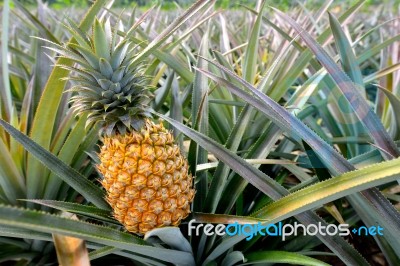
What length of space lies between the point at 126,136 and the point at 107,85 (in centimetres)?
9

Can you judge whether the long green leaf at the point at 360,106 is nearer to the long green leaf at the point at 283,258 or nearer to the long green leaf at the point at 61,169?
the long green leaf at the point at 283,258

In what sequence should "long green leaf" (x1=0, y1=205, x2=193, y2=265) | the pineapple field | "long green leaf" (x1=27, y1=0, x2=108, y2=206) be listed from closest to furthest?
"long green leaf" (x1=0, y1=205, x2=193, y2=265) < the pineapple field < "long green leaf" (x1=27, y1=0, x2=108, y2=206)

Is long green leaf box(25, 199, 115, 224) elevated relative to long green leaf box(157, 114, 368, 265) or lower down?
lower down

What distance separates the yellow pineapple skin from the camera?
64 cm

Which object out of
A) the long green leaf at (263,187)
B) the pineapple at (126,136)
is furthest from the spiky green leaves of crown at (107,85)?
the long green leaf at (263,187)

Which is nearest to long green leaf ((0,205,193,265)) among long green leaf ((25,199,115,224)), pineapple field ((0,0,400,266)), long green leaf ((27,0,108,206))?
pineapple field ((0,0,400,266))

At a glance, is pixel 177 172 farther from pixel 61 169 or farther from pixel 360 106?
pixel 360 106

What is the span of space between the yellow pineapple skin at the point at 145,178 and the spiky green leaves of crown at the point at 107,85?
0.10 feet

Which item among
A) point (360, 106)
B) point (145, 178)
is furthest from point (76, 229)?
point (360, 106)

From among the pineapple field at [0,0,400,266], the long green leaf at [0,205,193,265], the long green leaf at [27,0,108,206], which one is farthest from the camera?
the long green leaf at [27,0,108,206]

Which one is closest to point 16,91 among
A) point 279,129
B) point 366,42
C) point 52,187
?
point 52,187

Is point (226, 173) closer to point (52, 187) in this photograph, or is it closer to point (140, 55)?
point (140, 55)

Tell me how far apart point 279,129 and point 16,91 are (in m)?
1.06

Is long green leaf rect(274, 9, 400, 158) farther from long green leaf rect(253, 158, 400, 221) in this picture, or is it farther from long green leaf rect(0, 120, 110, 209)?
long green leaf rect(0, 120, 110, 209)
